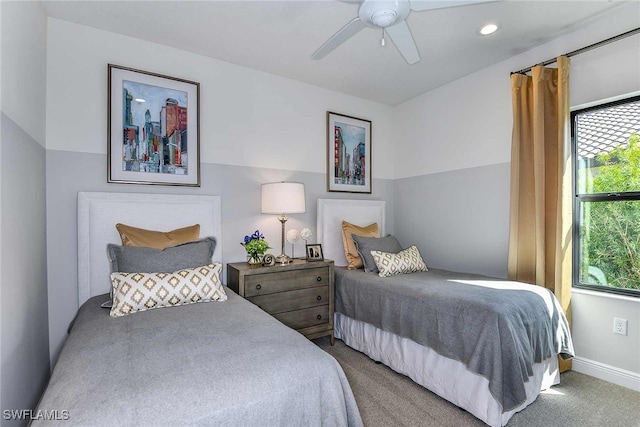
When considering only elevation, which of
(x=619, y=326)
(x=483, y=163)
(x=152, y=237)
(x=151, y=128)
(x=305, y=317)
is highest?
(x=151, y=128)

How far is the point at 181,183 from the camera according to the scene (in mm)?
2643

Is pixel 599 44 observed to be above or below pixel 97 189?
above

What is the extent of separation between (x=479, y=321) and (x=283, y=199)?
1762 mm

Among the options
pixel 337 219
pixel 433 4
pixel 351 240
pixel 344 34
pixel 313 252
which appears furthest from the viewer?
pixel 337 219

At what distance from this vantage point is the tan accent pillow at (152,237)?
2.22 metres

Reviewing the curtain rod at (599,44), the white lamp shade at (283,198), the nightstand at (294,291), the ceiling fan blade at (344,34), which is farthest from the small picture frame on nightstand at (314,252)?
the curtain rod at (599,44)

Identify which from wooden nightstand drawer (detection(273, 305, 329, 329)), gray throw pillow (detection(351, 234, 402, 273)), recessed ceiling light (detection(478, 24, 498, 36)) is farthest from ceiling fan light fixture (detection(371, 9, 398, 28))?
wooden nightstand drawer (detection(273, 305, 329, 329))

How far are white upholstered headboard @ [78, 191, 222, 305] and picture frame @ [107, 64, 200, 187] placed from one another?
16cm

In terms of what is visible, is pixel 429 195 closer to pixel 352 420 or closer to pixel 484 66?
pixel 484 66

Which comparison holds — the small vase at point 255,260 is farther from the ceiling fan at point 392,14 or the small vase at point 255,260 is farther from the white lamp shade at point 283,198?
the ceiling fan at point 392,14

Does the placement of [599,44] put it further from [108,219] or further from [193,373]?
[108,219]

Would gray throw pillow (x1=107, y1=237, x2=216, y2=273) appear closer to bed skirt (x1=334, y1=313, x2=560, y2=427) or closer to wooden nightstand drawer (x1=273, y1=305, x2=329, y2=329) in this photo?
wooden nightstand drawer (x1=273, y1=305, x2=329, y2=329)

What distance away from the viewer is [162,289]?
6.00 feet

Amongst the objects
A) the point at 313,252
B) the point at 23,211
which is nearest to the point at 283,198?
the point at 313,252
